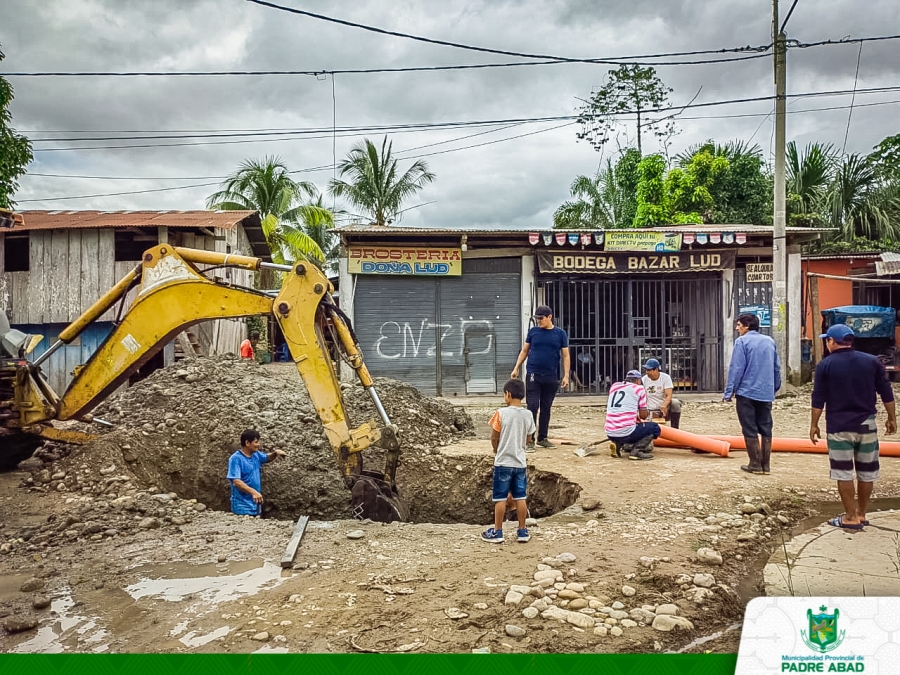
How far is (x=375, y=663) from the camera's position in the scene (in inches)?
111

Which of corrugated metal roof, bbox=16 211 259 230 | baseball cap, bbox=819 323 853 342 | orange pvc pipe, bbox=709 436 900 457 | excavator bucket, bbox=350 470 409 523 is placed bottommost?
excavator bucket, bbox=350 470 409 523

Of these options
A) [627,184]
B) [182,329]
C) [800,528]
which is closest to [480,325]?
[182,329]

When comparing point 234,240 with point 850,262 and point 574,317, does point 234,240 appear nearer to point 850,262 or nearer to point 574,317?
point 574,317

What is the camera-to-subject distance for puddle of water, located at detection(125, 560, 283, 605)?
152 inches

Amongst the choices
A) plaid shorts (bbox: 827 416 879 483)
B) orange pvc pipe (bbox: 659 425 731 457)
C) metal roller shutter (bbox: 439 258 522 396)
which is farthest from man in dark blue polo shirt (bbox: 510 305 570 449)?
metal roller shutter (bbox: 439 258 522 396)

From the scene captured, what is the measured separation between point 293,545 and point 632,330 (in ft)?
38.2

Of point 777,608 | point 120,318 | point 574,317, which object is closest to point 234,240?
point 574,317

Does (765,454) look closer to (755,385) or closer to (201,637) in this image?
(755,385)

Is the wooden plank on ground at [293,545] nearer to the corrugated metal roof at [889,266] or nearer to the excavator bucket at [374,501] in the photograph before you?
the excavator bucket at [374,501]

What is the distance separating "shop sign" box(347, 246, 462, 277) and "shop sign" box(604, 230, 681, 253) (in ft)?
11.0

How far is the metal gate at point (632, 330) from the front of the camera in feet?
48.6

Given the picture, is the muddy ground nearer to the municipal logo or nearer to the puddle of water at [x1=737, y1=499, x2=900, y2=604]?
the puddle of water at [x1=737, y1=499, x2=900, y2=604]

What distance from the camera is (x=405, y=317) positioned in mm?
14461

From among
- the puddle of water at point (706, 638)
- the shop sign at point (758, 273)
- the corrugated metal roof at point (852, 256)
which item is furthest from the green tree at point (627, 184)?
the puddle of water at point (706, 638)
